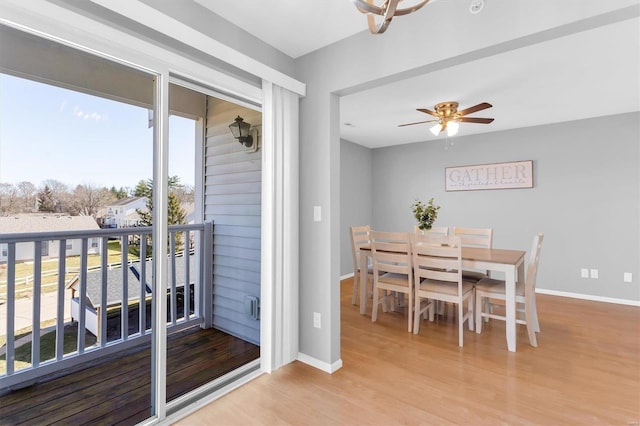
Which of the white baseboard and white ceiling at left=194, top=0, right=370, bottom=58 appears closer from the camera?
white ceiling at left=194, top=0, right=370, bottom=58

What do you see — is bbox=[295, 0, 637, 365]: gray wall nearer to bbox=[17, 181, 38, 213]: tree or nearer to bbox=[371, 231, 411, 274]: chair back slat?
bbox=[371, 231, 411, 274]: chair back slat

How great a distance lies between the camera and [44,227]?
1.88m

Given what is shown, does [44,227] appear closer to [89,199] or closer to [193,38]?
[89,199]

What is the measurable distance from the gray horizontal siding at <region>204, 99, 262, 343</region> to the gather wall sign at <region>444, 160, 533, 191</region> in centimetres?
379

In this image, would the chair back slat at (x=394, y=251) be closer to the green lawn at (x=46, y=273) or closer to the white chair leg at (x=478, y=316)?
the white chair leg at (x=478, y=316)

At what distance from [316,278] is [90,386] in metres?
1.72

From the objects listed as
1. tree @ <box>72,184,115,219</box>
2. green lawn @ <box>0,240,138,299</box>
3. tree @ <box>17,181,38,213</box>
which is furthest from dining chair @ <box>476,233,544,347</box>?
tree @ <box>17,181,38,213</box>

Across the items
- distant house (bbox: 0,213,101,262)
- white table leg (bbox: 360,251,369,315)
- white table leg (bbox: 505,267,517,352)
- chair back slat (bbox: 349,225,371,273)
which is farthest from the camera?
chair back slat (bbox: 349,225,371,273)

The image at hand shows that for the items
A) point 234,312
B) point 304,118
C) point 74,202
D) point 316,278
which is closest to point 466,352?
point 316,278

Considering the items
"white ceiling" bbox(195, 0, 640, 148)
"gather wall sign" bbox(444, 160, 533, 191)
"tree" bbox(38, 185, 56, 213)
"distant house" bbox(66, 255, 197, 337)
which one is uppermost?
"white ceiling" bbox(195, 0, 640, 148)

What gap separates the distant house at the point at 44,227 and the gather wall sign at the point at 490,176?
16.5 feet

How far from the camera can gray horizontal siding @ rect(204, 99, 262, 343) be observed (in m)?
2.89

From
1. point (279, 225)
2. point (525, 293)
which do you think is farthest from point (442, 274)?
point (279, 225)

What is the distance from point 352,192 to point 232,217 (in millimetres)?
3080
